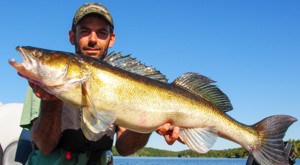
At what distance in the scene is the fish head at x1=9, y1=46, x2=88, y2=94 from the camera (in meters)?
4.11

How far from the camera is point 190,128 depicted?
489cm

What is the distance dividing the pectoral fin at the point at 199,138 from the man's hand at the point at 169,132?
8 centimetres

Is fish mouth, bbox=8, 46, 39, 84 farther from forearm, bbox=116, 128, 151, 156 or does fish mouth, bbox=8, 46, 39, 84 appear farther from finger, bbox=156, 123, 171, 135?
forearm, bbox=116, 128, 151, 156

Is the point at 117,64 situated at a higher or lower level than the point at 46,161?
higher

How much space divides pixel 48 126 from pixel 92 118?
2.68 ft

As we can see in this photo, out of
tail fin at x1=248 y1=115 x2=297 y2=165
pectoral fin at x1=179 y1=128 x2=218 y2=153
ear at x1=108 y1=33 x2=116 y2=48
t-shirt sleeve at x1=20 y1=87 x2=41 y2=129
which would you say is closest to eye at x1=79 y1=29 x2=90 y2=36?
ear at x1=108 y1=33 x2=116 y2=48

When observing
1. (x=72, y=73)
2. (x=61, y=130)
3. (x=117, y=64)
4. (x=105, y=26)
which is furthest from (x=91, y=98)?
(x=105, y=26)

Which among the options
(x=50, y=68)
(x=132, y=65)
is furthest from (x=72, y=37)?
(x=50, y=68)

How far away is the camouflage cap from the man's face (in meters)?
0.06

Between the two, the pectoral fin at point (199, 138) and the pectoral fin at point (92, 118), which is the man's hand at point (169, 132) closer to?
the pectoral fin at point (199, 138)

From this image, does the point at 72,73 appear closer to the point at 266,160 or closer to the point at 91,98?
the point at 91,98

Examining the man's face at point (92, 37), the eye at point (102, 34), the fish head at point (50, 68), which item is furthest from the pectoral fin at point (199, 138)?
the eye at point (102, 34)

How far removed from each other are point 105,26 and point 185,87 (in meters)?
1.54

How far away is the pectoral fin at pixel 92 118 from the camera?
417 cm
